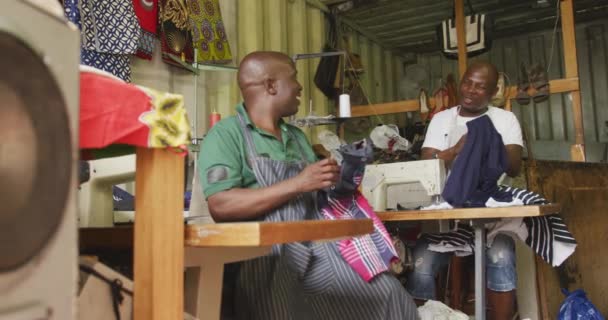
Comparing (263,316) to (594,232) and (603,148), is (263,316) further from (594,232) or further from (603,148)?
(603,148)

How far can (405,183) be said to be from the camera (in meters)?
3.08

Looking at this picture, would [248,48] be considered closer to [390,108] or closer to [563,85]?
[390,108]

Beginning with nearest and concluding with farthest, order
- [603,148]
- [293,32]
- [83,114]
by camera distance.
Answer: [83,114] < [293,32] < [603,148]

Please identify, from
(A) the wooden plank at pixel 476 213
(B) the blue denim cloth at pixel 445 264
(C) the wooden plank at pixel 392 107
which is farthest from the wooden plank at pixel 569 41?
(A) the wooden plank at pixel 476 213

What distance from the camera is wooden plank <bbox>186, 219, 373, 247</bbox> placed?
1072mm

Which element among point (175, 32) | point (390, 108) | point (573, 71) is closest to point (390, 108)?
point (390, 108)

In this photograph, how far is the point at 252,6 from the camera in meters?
5.04

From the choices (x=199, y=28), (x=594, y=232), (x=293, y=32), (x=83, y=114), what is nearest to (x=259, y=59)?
(x=83, y=114)

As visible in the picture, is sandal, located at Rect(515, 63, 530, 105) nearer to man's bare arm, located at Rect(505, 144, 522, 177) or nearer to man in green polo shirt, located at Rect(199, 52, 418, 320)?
man's bare arm, located at Rect(505, 144, 522, 177)

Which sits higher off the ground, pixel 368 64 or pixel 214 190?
pixel 368 64

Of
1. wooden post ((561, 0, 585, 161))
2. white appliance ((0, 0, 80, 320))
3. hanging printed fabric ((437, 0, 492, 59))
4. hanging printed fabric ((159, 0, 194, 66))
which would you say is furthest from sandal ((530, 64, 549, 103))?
white appliance ((0, 0, 80, 320))

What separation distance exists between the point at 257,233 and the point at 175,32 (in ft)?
10.6

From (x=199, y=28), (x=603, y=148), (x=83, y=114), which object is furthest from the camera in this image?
(x=603, y=148)

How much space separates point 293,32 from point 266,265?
14.8ft
